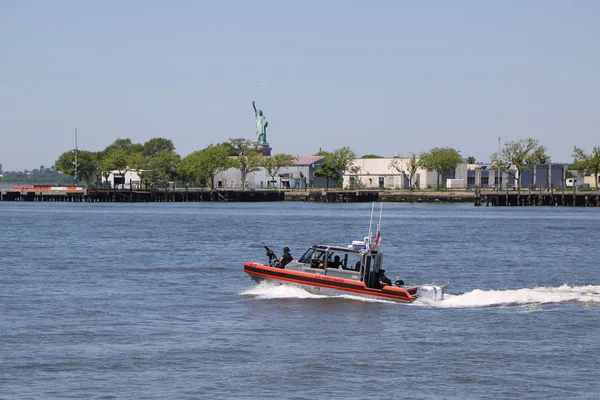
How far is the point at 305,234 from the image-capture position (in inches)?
3081

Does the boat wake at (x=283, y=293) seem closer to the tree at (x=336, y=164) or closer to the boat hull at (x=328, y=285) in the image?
the boat hull at (x=328, y=285)

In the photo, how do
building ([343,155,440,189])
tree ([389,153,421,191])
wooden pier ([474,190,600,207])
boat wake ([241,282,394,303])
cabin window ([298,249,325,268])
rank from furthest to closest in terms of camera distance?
building ([343,155,440,189])
tree ([389,153,421,191])
wooden pier ([474,190,600,207])
cabin window ([298,249,325,268])
boat wake ([241,282,394,303])

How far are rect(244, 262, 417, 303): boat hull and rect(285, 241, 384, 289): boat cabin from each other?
0.81ft

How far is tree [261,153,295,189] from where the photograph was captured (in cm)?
19175

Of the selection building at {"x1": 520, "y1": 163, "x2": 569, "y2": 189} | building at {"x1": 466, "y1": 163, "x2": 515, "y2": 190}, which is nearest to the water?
building at {"x1": 520, "y1": 163, "x2": 569, "y2": 189}

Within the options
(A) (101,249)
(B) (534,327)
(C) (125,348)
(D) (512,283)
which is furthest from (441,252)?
(C) (125,348)

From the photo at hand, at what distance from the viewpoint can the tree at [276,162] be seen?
629 feet

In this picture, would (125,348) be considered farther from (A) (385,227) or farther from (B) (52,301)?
(A) (385,227)

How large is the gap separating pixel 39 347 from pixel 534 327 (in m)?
15.0

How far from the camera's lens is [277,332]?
30.4 meters

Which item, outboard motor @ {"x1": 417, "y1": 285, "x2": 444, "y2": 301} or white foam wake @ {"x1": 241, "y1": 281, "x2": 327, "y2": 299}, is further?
white foam wake @ {"x1": 241, "y1": 281, "x2": 327, "y2": 299}

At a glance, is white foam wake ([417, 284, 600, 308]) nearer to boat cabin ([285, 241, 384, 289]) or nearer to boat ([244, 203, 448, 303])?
boat ([244, 203, 448, 303])

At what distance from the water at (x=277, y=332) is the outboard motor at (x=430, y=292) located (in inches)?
10.8

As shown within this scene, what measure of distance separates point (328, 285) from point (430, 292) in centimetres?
369
